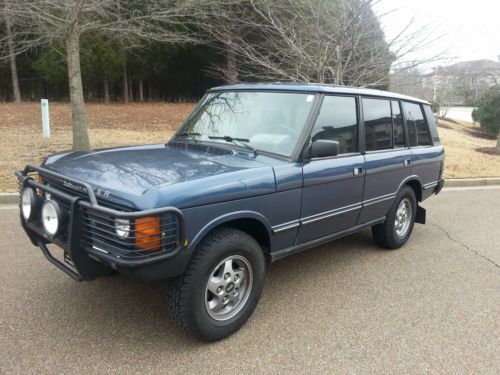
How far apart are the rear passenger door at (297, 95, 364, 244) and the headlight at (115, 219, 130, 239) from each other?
5.05ft

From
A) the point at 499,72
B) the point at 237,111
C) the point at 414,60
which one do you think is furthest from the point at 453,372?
the point at 499,72

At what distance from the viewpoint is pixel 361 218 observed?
4.33m

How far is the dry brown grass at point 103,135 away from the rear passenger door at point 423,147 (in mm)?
4849

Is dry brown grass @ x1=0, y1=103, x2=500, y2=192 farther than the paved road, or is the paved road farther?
dry brown grass @ x1=0, y1=103, x2=500, y2=192

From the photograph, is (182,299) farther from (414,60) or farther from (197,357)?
(414,60)

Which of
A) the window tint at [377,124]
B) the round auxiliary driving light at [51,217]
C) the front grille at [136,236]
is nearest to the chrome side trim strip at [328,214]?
the window tint at [377,124]

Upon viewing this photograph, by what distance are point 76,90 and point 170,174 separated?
730cm

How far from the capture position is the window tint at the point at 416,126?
5052mm

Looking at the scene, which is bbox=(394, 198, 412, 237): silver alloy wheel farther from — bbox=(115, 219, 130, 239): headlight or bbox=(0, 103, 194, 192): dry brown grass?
bbox=(0, 103, 194, 192): dry brown grass

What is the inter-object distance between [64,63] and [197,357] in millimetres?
25198

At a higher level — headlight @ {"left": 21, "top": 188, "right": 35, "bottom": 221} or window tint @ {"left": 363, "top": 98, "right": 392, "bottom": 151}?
window tint @ {"left": 363, "top": 98, "right": 392, "bottom": 151}

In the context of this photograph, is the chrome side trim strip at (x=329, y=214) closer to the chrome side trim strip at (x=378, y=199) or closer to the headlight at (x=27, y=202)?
the chrome side trim strip at (x=378, y=199)

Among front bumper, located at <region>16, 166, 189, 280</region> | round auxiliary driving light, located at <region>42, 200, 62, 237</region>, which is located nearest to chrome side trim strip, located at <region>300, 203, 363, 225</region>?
front bumper, located at <region>16, 166, 189, 280</region>

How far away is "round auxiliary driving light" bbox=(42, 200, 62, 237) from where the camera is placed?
2.76m
